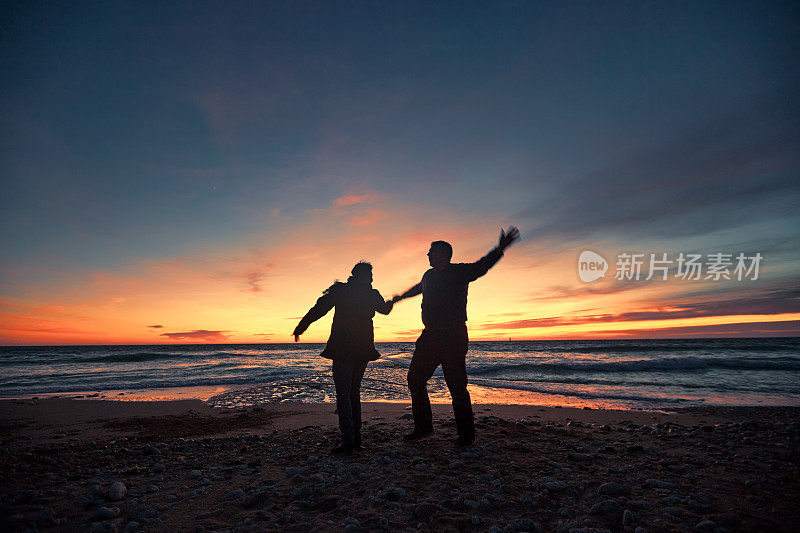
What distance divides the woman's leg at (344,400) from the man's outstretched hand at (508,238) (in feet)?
9.12

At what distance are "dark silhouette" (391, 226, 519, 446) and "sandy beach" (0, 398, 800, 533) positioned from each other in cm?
65

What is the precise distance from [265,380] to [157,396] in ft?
16.1

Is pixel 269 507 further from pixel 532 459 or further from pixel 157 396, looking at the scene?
pixel 157 396

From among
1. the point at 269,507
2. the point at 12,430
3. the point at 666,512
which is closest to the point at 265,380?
the point at 12,430

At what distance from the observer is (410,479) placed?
12.8 ft

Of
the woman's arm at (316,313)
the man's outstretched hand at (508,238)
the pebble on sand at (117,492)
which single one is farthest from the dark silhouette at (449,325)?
the pebble on sand at (117,492)

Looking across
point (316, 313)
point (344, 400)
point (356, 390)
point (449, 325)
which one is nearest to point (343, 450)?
point (344, 400)

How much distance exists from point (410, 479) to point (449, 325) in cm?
201

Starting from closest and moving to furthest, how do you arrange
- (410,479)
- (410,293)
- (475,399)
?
(410,479) < (410,293) < (475,399)

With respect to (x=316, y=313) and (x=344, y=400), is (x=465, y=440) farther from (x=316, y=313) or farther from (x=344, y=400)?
(x=316, y=313)

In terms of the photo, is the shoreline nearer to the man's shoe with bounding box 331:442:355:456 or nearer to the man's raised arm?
the man's shoe with bounding box 331:442:355:456

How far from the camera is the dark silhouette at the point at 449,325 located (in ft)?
16.3

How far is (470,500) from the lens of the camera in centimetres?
334

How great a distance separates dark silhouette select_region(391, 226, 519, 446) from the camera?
4.98m
